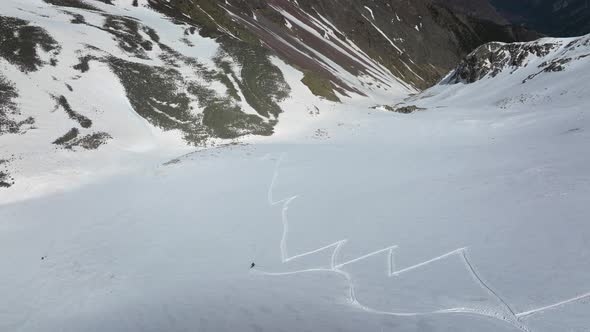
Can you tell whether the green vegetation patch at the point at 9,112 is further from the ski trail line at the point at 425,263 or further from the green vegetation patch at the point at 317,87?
the ski trail line at the point at 425,263

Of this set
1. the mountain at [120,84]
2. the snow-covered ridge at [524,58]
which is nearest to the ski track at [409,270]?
the mountain at [120,84]

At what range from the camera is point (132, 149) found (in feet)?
129

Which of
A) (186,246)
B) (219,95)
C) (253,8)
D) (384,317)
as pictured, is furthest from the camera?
(253,8)

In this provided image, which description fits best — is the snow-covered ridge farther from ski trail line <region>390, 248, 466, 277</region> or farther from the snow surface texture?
ski trail line <region>390, 248, 466, 277</region>

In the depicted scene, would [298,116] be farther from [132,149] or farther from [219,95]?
[132,149]

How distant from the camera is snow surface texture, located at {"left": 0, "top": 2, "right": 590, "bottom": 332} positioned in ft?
42.6

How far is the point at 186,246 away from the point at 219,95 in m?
32.3

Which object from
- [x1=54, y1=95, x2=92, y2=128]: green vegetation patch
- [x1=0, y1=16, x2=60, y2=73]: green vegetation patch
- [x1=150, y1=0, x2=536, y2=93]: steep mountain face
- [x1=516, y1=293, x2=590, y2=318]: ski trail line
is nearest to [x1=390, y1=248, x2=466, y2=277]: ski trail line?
[x1=516, y1=293, x2=590, y2=318]: ski trail line

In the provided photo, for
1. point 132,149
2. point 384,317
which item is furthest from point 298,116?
point 384,317

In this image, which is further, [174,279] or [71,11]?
[71,11]

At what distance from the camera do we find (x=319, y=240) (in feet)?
62.1

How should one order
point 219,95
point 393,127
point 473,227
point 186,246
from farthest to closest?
point 219,95 < point 393,127 < point 186,246 < point 473,227

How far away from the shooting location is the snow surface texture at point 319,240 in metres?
13.0

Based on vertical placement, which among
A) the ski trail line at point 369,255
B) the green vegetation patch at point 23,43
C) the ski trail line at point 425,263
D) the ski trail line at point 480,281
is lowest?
the green vegetation patch at point 23,43
